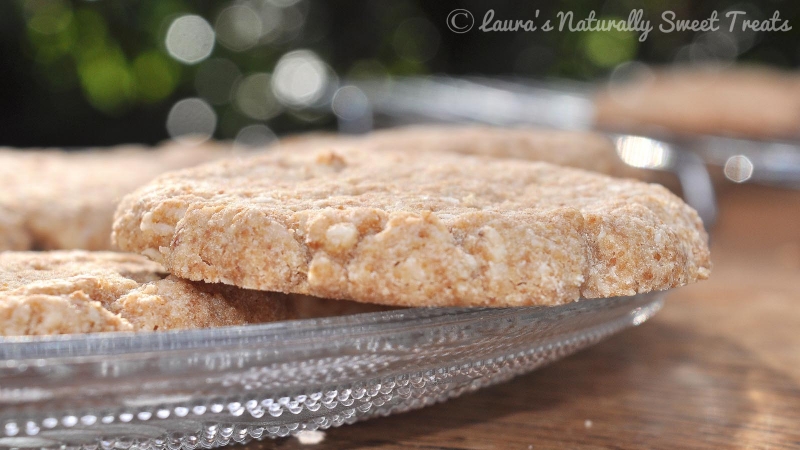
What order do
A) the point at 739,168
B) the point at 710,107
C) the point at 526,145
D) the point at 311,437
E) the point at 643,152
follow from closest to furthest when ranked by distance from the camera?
1. the point at 311,437
2. the point at 526,145
3. the point at 643,152
4. the point at 739,168
5. the point at 710,107

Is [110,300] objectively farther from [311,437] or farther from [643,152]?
[643,152]

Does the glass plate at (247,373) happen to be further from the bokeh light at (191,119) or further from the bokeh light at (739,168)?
the bokeh light at (191,119)

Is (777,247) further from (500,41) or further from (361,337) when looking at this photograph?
(500,41)

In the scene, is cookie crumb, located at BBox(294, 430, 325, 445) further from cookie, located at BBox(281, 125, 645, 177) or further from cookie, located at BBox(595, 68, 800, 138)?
cookie, located at BBox(595, 68, 800, 138)

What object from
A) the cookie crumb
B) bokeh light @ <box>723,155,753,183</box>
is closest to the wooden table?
the cookie crumb

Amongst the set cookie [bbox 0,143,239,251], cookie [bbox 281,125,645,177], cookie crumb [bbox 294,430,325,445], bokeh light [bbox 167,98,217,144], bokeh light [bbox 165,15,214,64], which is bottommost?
cookie crumb [bbox 294,430,325,445]

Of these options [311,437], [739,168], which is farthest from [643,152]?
[311,437]

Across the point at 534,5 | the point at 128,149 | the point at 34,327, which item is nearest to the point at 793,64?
the point at 534,5
